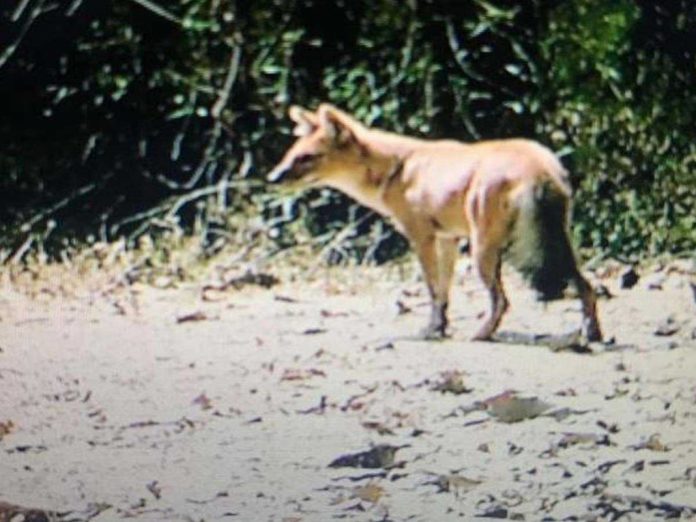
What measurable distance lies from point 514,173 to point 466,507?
1.73 feet

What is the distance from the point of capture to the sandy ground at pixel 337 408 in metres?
2.40

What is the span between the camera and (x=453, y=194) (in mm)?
2438

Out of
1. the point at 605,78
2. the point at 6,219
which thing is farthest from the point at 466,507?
the point at 6,219

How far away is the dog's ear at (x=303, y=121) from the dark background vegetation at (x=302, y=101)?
2cm

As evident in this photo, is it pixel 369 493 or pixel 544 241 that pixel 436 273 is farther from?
pixel 369 493

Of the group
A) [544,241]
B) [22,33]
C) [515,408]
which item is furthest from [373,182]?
[22,33]

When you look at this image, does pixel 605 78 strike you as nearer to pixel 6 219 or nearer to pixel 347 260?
pixel 347 260

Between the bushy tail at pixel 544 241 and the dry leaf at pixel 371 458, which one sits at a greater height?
the bushy tail at pixel 544 241

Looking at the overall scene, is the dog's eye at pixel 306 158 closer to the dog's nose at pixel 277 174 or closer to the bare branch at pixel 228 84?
the dog's nose at pixel 277 174

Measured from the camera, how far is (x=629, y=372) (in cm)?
243

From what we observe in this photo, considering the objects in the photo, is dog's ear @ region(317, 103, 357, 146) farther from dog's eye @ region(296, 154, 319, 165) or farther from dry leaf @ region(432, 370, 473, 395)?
dry leaf @ region(432, 370, 473, 395)

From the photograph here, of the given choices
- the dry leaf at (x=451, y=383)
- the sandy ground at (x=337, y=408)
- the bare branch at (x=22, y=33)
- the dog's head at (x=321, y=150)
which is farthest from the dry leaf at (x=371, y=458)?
the bare branch at (x=22, y=33)

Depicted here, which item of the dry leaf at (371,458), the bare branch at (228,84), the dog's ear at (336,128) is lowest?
the dry leaf at (371,458)

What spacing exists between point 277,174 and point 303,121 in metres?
0.10
